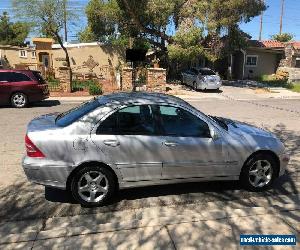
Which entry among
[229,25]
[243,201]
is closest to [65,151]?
[243,201]

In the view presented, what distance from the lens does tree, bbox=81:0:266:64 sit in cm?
2408

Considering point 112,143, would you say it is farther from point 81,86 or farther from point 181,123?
point 81,86

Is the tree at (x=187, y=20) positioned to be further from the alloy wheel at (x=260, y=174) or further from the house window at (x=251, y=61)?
the alloy wheel at (x=260, y=174)

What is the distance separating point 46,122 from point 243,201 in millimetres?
3383

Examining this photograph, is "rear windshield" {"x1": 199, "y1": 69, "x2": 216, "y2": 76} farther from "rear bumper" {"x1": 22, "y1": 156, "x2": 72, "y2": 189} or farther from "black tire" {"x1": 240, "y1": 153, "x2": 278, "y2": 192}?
"rear bumper" {"x1": 22, "y1": 156, "x2": 72, "y2": 189}

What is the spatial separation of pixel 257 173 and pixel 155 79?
1650cm

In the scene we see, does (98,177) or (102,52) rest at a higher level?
(102,52)

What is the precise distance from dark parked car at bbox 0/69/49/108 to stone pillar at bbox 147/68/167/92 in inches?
318

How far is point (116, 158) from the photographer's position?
532cm

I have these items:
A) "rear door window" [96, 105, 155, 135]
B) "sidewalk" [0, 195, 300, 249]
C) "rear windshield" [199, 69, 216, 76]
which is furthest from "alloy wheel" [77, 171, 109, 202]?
"rear windshield" [199, 69, 216, 76]

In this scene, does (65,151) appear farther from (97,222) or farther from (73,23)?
(73,23)

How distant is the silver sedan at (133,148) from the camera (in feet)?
17.1

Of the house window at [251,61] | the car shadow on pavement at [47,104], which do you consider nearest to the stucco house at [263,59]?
the house window at [251,61]

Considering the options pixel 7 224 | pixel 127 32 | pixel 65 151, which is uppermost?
pixel 127 32
